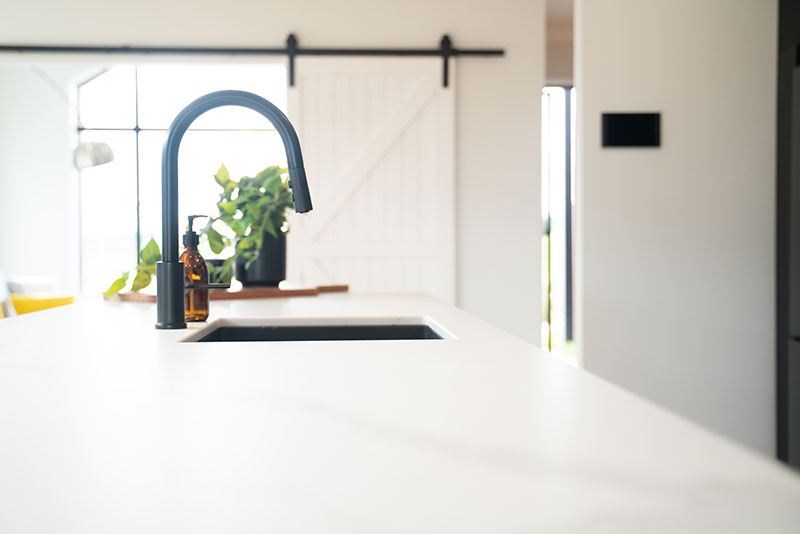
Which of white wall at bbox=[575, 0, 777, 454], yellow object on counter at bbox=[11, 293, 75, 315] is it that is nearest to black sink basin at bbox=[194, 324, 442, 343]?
white wall at bbox=[575, 0, 777, 454]

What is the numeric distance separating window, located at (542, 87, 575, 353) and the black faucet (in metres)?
5.10

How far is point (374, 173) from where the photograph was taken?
15.1 ft

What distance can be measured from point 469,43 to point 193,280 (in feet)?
12.3

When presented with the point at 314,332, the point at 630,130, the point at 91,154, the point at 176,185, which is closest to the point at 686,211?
the point at 630,130

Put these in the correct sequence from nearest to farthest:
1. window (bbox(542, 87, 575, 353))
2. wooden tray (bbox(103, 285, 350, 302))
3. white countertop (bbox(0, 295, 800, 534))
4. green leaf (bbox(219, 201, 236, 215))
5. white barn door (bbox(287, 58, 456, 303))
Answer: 1. white countertop (bbox(0, 295, 800, 534))
2. wooden tray (bbox(103, 285, 350, 302))
3. green leaf (bbox(219, 201, 236, 215))
4. white barn door (bbox(287, 58, 456, 303))
5. window (bbox(542, 87, 575, 353))

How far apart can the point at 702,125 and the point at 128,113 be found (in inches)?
288

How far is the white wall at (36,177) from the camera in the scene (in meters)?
6.78

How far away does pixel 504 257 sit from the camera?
4750 mm

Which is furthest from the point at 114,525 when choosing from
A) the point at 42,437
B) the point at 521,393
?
the point at 521,393

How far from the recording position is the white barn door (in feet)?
15.0

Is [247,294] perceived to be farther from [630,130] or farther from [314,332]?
[630,130]

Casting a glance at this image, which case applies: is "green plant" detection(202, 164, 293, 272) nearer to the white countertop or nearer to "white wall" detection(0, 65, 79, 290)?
the white countertop

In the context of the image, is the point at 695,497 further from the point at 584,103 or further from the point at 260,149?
the point at 260,149

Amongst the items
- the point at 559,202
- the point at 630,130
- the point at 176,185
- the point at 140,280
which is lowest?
the point at 140,280
